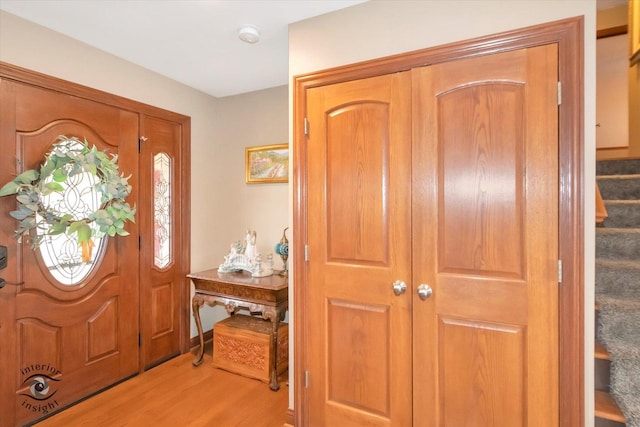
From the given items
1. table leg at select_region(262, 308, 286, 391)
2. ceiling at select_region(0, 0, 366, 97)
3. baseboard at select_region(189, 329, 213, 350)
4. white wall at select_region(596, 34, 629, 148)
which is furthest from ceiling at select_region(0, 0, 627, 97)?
white wall at select_region(596, 34, 629, 148)

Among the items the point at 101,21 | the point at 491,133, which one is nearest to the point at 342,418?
the point at 491,133

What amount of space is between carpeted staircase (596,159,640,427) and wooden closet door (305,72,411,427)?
947 millimetres

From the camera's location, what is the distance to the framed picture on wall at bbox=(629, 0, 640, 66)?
2.65 meters

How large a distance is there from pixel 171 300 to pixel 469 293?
2.62 meters

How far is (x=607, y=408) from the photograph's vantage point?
1.38m

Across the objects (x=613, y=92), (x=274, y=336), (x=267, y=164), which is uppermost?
(x=613, y=92)

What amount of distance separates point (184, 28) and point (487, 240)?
2254 mm

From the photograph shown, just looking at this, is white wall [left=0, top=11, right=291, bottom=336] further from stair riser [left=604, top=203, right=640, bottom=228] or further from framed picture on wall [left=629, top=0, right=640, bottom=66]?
framed picture on wall [left=629, top=0, right=640, bottom=66]

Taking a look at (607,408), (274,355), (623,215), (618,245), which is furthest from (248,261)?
(623,215)

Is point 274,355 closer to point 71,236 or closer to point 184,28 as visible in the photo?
point 71,236

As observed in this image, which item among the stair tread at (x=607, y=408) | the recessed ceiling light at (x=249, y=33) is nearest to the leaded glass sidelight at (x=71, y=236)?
the recessed ceiling light at (x=249, y=33)

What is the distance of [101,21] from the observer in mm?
1990

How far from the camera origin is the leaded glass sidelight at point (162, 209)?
9.31 ft

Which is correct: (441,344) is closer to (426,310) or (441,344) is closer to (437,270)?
(426,310)
